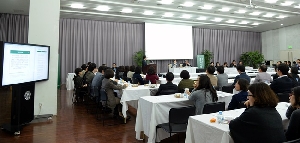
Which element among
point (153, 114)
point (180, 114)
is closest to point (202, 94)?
point (180, 114)

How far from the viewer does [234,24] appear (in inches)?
551

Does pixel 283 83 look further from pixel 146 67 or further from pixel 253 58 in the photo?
pixel 253 58

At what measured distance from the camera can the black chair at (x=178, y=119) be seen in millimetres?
2760

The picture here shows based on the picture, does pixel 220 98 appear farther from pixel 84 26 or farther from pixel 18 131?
pixel 84 26

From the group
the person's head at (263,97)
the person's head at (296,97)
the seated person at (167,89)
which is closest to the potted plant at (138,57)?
the seated person at (167,89)

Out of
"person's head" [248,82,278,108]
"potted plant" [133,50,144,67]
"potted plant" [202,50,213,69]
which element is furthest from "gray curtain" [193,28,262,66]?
"person's head" [248,82,278,108]

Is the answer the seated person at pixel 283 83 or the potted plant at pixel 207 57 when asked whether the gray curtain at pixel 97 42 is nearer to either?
the potted plant at pixel 207 57

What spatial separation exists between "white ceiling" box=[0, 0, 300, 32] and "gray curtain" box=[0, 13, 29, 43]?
0.50 meters

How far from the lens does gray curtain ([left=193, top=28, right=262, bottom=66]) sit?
15031 millimetres

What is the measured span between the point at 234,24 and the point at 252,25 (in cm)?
155

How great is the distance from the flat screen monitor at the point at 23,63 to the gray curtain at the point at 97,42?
7.20 metres

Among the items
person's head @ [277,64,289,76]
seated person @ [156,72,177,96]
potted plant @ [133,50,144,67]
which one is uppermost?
potted plant @ [133,50,144,67]

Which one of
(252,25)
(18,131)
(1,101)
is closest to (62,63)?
(1,101)

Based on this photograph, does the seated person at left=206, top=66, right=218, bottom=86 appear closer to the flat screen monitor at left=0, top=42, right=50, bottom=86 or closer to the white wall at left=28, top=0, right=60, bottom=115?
the white wall at left=28, top=0, right=60, bottom=115
